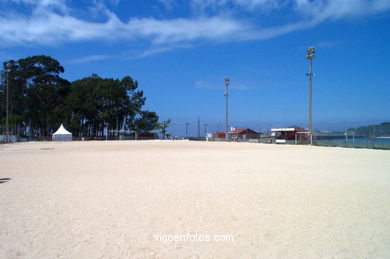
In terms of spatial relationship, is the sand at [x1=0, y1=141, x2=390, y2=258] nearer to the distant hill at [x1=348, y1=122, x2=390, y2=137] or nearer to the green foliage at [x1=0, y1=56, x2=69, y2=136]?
the distant hill at [x1=348, y1=122, x2=390, y2=137]

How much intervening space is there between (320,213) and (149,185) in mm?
4871

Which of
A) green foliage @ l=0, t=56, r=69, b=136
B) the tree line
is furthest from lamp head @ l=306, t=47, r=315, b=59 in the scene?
green foliage @ l=0, t=56, r=69, b=136

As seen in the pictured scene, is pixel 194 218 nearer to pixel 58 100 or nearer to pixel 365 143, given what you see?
pixel 365 143

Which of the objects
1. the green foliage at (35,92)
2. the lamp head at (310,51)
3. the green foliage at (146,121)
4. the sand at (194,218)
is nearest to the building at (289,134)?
the lamp head at (310,51)

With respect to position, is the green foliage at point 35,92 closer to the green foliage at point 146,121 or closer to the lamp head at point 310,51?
the green foliage at point 146,121

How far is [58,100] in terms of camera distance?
70.6 m

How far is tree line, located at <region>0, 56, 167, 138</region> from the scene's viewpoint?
222 feet

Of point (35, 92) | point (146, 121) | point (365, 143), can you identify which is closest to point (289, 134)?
point (365, 143)

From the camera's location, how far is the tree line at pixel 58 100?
67.8 meters

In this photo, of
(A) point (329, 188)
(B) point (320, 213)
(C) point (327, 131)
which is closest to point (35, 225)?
(B) point (320, 213)

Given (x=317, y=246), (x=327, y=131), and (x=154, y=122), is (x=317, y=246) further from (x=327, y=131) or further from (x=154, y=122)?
(x=154, y=122)

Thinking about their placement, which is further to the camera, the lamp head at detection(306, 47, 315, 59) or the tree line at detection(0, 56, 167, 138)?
the tree line at detection(0, 56, 167, 138)

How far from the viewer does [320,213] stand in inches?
232

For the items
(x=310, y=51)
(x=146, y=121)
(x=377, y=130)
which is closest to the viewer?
(x=377, y=130)
